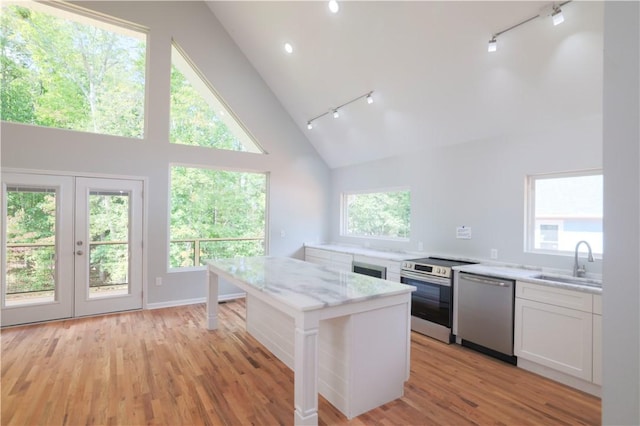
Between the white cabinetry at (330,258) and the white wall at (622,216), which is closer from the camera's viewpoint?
the white wall at (622,216)

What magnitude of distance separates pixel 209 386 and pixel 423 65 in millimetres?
3796

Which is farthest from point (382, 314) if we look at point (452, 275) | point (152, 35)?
point (152, 35)

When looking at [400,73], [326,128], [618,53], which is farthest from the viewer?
[326,128]

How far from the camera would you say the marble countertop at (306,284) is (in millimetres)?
2178

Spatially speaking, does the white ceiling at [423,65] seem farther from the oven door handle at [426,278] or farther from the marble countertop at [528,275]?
the oven door handle at [426,278]

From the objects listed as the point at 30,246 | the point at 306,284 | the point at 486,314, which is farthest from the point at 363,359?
the point at 30,246

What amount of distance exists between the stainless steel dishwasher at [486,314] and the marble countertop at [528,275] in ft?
0.18

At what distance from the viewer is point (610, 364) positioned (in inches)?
35.5

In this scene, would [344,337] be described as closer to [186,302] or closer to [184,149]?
[186,302]

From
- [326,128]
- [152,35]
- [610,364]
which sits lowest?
[610,364]

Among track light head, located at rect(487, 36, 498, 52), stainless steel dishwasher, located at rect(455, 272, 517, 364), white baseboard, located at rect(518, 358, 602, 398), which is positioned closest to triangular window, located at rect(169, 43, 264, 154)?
track light head, located at rect(487, 36, 498, 52)

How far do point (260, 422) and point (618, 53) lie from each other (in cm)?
256

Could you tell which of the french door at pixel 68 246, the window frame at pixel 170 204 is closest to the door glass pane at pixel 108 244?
the french door at pixel 68 246

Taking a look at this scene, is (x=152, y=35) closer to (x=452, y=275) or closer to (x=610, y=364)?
(x=452, y=275)
